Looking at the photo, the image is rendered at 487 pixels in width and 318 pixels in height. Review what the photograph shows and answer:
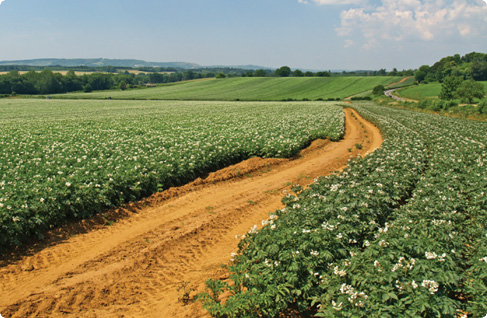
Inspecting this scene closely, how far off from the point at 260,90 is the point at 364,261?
3886 inches

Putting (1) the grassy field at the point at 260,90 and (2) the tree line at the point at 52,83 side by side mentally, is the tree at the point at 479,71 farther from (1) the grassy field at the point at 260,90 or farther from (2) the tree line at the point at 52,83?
(2) the tree line at the point at 52,83

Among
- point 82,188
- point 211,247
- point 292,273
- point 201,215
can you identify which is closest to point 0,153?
point 82,188

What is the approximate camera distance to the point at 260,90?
10119cm

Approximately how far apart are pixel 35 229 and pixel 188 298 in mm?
5145

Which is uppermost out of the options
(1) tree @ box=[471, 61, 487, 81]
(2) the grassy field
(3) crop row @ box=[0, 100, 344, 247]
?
(1) tree @ box=[471, 61, 487, 81]

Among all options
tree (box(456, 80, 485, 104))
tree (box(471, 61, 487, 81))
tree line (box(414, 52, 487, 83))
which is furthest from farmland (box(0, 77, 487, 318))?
tree (box(471, 61, 487, 81))

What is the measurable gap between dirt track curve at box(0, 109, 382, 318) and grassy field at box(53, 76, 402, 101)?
72590 millimetres

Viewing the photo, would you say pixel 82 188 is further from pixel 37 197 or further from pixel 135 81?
pixel 135 81

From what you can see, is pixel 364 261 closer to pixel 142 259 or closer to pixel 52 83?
pixel 142 259

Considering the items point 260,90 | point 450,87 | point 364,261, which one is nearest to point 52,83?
point 260,90

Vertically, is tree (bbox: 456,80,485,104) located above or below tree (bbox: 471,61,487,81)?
below

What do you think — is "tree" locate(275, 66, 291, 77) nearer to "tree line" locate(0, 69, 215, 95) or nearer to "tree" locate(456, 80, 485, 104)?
"tree line" locate(0, 69, 215, 95)

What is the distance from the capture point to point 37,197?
9008mm

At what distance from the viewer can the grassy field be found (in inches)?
3378
